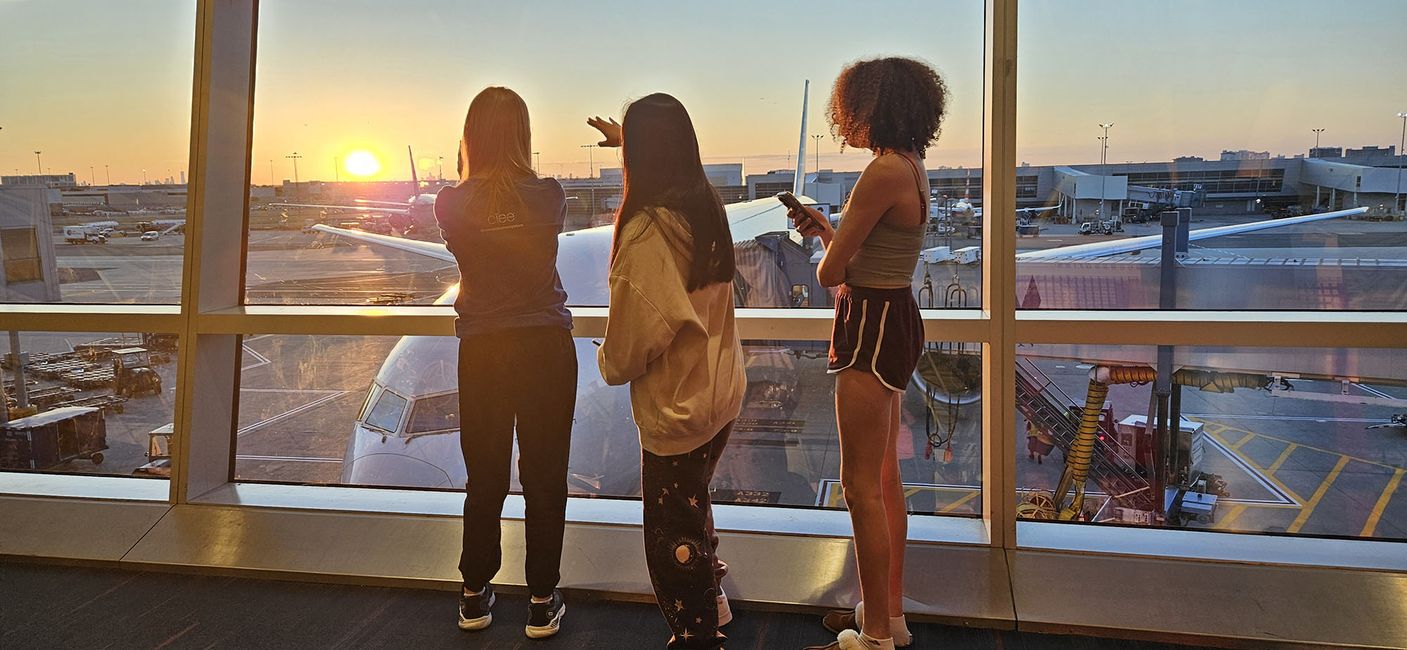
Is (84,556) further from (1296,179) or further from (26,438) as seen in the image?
(1296,179)

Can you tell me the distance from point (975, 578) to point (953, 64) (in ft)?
5.22

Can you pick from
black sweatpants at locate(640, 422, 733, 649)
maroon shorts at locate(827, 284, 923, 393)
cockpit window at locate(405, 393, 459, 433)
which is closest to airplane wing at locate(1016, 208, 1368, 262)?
→ maroon shorts at locate(827, 284, 923, 393)

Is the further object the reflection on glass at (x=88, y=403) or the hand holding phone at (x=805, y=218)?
the reflection on glass at (x=88, y=403)

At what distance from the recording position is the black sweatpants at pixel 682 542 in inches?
75.6

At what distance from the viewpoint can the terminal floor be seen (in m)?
2.35

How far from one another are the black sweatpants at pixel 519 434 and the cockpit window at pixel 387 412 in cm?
111

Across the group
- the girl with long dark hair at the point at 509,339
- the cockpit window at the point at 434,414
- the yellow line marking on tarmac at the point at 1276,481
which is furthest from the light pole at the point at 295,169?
the yellow line marking on tarmac at the point at 1276,481

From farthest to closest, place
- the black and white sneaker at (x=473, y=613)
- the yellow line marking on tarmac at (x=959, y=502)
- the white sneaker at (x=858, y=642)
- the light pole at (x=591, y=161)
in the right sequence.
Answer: the light pole at (x=591, y=161) < the yellow line marking on tarmac at (x=959, y=502) < the black and white sneaker at (x=473, y=613) < the white sneaker at (x=858, y=642)

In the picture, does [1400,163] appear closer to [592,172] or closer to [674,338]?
[674,338]

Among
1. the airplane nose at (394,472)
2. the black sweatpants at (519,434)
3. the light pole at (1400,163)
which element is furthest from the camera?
the airplane nose at (394,472)

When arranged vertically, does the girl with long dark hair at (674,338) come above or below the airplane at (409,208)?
below

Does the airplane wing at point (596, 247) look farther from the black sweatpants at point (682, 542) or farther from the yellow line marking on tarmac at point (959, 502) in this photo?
the black sweatpants at point (682, 542)

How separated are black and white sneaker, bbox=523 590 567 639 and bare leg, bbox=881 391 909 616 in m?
0.92

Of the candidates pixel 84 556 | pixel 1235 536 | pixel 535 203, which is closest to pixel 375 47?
pixel 535 203
